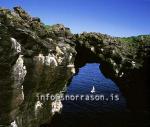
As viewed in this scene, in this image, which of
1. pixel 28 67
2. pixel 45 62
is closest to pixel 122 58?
pixel 45 62

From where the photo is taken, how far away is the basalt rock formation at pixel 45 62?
31703 mm

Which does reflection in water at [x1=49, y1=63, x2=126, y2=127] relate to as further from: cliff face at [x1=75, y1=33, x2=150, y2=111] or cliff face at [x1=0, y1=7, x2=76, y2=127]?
cliff face at [x1=0, y1=7, x2=76, y2=127]

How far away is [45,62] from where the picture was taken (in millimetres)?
36562

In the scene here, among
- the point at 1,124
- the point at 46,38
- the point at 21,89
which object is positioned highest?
the point at 46,38

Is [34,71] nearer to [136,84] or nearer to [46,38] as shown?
[46,38]

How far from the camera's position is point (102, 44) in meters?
52.5

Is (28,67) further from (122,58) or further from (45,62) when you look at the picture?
(122,58)

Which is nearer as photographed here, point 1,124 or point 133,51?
point 1,124

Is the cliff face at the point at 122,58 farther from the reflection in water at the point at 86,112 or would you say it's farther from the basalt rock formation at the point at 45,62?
the reflection in water at the point at 86,112

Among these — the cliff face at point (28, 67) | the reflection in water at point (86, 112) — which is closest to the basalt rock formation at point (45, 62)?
the cliff face at point (28, 67)

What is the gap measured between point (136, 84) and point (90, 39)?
13.3 meters

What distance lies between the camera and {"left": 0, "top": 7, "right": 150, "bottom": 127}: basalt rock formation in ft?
104

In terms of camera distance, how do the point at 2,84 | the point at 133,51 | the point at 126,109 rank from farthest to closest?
the point at 126,109, the point at 133,51, the point at 2,84

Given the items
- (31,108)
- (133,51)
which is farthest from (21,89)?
(133,51)
